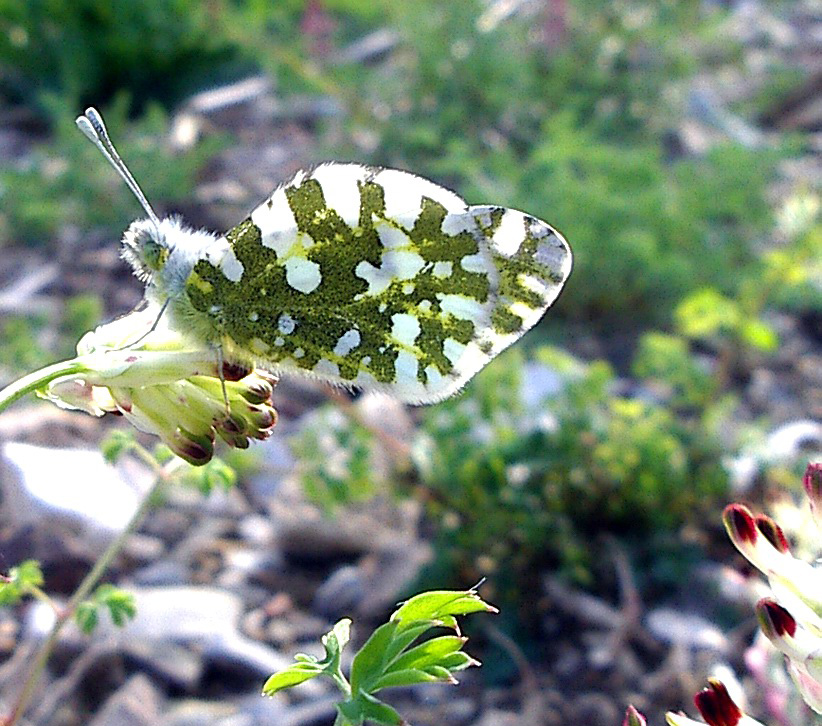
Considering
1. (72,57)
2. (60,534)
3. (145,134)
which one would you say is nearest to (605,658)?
(60,534)

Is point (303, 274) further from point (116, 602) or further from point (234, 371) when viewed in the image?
point (116, 602)

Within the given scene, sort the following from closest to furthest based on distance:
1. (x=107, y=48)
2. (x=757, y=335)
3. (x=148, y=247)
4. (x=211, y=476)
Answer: (x=148, y=247) < (x=211, y=476) < (x=757, y=335) < (x=107, y=48)

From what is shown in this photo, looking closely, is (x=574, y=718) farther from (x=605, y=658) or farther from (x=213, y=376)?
(x=213, y=376)

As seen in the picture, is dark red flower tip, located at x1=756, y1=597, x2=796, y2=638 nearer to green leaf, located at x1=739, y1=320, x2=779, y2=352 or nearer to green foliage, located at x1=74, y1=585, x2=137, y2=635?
green foliage, located at x1=74, y1=585, x2=137, y2=635

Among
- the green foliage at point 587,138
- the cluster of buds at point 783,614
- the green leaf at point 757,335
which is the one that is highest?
the cluster of buds at point 783,614

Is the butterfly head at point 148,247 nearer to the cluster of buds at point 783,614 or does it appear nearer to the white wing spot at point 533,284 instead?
the white wing spot at point 533,284

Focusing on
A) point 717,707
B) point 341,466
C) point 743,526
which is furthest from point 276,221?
point 341,466

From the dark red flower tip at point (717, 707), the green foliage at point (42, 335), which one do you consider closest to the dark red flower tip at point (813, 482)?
the dark red flower tip at point (717, 707)

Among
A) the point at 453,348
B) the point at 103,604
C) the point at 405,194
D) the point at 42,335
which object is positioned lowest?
the point at 42,335
